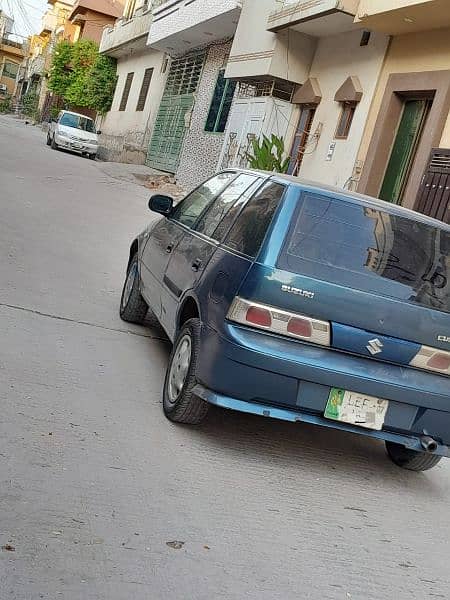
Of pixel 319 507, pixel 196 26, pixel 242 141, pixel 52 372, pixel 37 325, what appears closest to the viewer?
pixel 319 507

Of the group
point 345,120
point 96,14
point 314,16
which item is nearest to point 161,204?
point 345,120

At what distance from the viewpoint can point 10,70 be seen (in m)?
93.9

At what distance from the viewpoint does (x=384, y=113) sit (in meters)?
12.9

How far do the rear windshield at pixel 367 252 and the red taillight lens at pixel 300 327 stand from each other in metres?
0.26

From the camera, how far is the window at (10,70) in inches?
3665

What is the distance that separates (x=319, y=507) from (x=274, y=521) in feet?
1.34

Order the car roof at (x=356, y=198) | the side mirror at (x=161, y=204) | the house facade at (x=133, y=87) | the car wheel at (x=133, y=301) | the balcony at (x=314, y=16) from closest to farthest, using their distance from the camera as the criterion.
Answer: the car roof at (x=356, y=198) → the side mirror at (x=161, y=204) → the car wheel at (x=133, y=301) → the balcony at (x=314, y=16) → the house facade at (x=133, y=87)

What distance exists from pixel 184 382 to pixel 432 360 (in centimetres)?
145

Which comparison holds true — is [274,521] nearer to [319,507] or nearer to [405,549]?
[319,507]

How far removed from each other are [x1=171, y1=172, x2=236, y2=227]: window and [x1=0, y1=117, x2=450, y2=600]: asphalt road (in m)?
1.13

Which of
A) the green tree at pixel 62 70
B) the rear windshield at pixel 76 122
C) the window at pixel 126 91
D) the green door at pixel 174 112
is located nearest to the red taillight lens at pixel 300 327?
the green door at pixel 174 112

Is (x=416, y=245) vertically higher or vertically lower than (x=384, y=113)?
lower

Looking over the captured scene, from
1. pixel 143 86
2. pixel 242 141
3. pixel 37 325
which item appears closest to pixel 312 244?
pixel 37 325

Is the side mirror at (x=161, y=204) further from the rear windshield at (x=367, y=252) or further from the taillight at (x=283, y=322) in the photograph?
the taillight at (x=283, y=322)
